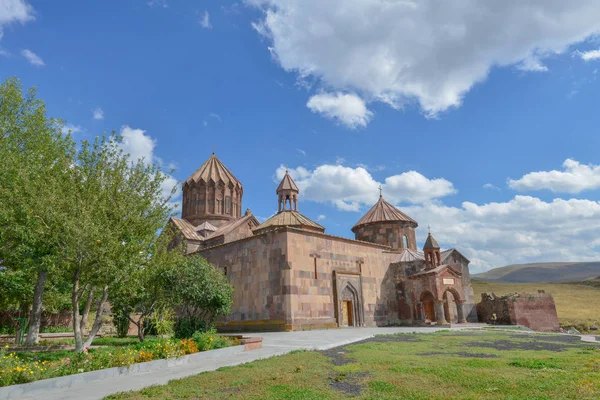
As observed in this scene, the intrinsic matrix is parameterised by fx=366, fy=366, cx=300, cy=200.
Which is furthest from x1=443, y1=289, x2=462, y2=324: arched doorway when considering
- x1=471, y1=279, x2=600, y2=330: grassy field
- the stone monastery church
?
x1=471, y1=279, x2=600, y2=330: grassy field

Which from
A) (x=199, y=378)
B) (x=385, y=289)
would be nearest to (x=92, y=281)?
(x=199, y=378)

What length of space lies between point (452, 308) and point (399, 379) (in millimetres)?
22017

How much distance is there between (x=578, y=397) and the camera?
467 cm

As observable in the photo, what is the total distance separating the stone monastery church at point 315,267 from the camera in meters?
19.1

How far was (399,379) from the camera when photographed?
598 cm

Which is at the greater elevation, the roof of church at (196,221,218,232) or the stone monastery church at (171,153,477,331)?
the roof of church at (196,221,218,232)

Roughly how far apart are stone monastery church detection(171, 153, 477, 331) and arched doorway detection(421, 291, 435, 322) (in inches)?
2.7

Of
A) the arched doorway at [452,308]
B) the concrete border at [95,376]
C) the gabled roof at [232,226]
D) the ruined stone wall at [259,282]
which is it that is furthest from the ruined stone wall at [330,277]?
the concrete border at [95,376]

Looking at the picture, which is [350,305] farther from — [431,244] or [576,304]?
[576,304]

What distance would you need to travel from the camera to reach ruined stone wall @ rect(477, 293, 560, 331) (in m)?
25.3

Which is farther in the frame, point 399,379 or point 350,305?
point 350,305

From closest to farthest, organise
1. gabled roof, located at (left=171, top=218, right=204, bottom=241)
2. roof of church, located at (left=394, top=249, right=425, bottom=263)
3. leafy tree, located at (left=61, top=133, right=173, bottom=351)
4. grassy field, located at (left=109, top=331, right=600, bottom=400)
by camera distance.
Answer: grassy field, located at (left=109, top=331, right=600, bottom=400) < leafy tree, located at (left=61, top=133, right=173, bottom=351) < roof of church, located at (left=394, top=249, right=425, bottom=263) < gabled roof, located at (left=171, top=218, right=204, bottom=241)

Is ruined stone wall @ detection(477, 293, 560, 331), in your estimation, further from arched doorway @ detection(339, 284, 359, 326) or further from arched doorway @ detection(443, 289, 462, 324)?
arched doorway @ detection(339, 284, 359, 326)

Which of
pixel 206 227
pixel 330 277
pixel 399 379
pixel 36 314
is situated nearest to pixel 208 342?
pixel 399 379
